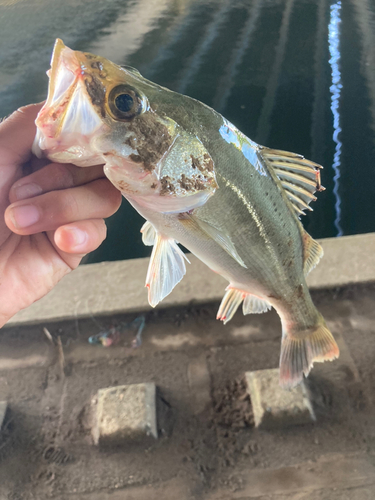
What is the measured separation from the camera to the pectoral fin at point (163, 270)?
125 cm

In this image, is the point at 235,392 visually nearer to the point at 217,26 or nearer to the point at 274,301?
the point at 274,301

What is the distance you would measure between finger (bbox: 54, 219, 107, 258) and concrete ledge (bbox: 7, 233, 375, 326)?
1.52 metres

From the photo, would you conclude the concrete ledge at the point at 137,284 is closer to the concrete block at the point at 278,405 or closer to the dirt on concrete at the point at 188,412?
the dirt on concrete at the point at 188,412

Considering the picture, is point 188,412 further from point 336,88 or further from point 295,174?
point 336,88

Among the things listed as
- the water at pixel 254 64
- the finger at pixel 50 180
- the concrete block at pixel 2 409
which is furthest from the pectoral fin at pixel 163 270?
the water at pixel 254 64

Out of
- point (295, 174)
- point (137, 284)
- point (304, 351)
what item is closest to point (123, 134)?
point (295, 174)

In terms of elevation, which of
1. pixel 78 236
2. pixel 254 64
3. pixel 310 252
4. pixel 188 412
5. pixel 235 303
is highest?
pixel 78 236

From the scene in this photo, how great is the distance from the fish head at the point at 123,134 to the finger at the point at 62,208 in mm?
163

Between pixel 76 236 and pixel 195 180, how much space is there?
16.1 inches

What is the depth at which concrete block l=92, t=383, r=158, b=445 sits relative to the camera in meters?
1.93

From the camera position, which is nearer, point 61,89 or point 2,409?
point 61,89

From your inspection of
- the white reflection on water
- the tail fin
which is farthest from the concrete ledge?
the tail fin

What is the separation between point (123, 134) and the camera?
2.93 ft

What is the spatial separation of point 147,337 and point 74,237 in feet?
5.12
